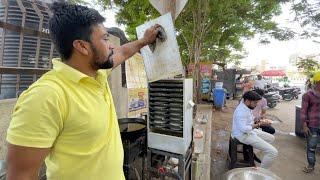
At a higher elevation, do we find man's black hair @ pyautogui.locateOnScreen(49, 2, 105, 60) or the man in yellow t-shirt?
man's black hair @ pyautogui.locateOnScreen(49, 2, 105, 60)

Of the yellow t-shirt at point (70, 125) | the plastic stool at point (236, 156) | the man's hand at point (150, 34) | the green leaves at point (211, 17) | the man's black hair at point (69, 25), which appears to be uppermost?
the green leaves at point (211, 17)

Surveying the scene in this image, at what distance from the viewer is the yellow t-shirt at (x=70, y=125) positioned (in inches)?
44.4

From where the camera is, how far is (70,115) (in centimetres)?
124

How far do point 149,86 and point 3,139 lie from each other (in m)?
1.45

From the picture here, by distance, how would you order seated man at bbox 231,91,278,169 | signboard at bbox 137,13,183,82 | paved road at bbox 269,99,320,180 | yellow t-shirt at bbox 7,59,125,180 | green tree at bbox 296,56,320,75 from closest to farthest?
yellow t-shirt at bbox 7,59,125,180, signboard at bbox 137,13,183,82, seated man at bbox 231,91,278,169, paved road at bbox 269,99,320,180, green tree at bbox 296,56,320,75

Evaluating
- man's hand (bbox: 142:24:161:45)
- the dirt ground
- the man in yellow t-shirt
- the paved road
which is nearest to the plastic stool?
the dirt ground

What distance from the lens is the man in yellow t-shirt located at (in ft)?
3.72

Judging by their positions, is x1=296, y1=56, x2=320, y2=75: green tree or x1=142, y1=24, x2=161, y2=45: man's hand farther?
x1=296, y1=56, x2=320, y2=75: green tree

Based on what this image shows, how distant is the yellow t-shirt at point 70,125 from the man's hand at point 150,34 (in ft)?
2.76

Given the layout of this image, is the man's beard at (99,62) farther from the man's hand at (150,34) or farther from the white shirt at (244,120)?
the white shirt at (244,120)

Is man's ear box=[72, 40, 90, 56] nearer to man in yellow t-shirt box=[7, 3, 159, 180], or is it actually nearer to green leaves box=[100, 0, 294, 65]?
man in yellow t-shirt box=[7, 3, 159, 180]

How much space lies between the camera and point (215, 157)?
20.5 ft

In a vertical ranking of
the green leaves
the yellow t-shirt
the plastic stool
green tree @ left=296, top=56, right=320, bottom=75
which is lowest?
the plastic stool

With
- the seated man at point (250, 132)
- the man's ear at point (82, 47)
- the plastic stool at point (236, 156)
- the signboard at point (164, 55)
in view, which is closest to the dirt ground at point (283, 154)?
the plastic stool at point (236, 156)
